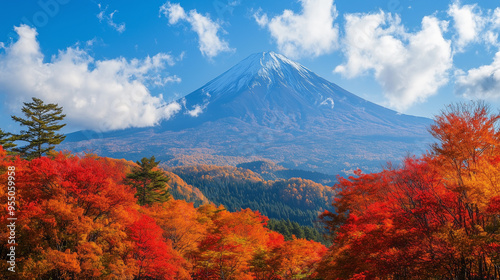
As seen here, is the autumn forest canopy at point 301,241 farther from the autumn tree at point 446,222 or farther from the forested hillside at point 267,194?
the forested hillside at point 267,194

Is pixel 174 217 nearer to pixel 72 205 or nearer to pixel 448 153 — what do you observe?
pixel 72 205

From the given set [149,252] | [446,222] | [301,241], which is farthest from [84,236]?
[446,222]

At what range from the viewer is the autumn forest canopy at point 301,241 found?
476 inches

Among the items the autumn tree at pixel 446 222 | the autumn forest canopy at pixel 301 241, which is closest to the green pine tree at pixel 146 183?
the autumn forest canopy at pixel 301 241

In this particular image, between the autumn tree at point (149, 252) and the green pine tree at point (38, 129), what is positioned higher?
the green pine tree at point (38, 129)

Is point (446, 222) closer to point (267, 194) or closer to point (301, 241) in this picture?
point (301, 241)

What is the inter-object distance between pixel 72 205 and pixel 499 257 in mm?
21487

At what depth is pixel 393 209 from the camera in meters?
15.7

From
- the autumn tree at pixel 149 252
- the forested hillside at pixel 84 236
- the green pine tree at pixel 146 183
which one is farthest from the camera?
the green pine tree at pixel 146 183

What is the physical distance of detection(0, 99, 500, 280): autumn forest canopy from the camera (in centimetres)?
1209

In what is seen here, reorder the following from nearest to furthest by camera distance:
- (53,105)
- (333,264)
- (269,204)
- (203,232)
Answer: (333,264) < (203,232) < (53,105) < (269,204)

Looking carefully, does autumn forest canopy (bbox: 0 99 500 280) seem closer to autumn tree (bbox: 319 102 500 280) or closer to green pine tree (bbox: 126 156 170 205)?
autumn tree (bbox: 319 102 500 280)

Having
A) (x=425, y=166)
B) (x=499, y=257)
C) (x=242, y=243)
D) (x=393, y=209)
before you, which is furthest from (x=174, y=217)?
(x=499, y=257)

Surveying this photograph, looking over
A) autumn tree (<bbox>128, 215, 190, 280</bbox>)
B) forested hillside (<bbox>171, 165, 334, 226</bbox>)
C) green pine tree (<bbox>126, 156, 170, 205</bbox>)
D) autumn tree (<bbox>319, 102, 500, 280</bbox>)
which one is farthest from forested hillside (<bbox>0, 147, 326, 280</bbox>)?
forested hillside (<bbox>171, 165, 334, 226</bbox>)
